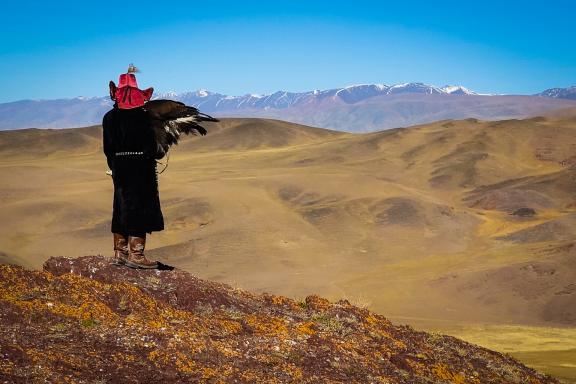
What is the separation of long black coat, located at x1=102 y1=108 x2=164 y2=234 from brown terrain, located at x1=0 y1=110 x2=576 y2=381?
9.07 meters

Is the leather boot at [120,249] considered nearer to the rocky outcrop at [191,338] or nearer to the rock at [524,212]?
the rocky outcrop at [191,338]

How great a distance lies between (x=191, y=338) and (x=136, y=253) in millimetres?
2049

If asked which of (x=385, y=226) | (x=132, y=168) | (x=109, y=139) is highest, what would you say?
(x=109, y=139)

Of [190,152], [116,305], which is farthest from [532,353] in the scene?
[190,152]

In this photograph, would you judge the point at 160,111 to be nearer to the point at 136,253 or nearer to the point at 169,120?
the point at 169,120

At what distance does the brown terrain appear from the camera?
25781 millimetres

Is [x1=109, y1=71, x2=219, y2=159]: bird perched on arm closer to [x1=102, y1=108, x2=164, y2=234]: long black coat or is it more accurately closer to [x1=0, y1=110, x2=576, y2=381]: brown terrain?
[x1=102, y1=108, x2=164, y2=234]: long black coat

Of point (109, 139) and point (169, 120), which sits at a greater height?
point (169, 120)

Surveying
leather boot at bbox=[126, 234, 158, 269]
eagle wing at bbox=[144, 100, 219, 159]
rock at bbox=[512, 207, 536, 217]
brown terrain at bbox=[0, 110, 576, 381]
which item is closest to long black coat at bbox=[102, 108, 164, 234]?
eagle wing at bbox=[144, 100, 219, 159]

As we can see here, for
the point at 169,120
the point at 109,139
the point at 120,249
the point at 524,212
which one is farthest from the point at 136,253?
the point at 524,212

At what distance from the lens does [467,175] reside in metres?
64.2

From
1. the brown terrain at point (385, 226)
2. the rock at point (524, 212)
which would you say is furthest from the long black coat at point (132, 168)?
the rock at point (524, 212)

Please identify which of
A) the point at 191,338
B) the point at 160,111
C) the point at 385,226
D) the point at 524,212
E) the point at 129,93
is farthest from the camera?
the point at 524,212

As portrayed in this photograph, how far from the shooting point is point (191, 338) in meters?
5.68
